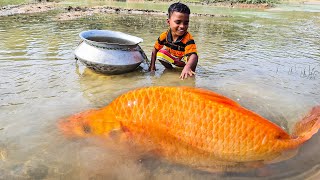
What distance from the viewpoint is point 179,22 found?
4.49 metres

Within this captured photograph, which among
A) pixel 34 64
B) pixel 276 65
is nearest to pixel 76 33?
pixel 34 64

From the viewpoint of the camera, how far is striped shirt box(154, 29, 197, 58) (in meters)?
4.75

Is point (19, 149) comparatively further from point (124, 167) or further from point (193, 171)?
point (193, 171)

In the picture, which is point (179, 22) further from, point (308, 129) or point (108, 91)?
point (308, 129)

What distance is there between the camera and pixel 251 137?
209 cm

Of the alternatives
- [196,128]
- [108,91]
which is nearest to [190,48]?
[108,91]

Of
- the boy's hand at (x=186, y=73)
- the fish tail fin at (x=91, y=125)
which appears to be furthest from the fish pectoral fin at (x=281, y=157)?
the boy's hand at (x=186, y=73)

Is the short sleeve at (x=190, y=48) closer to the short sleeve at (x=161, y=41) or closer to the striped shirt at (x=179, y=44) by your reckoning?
the striped shirt at (x=179, y=44)

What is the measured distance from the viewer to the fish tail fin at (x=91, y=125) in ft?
8.13

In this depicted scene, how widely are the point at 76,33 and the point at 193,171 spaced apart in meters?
7.25

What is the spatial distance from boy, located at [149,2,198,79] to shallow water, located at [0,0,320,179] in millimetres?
231

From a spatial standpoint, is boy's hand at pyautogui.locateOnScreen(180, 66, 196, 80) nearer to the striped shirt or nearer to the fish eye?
the striped shirt

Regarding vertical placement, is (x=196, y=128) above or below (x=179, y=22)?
below

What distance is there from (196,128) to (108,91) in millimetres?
2124
